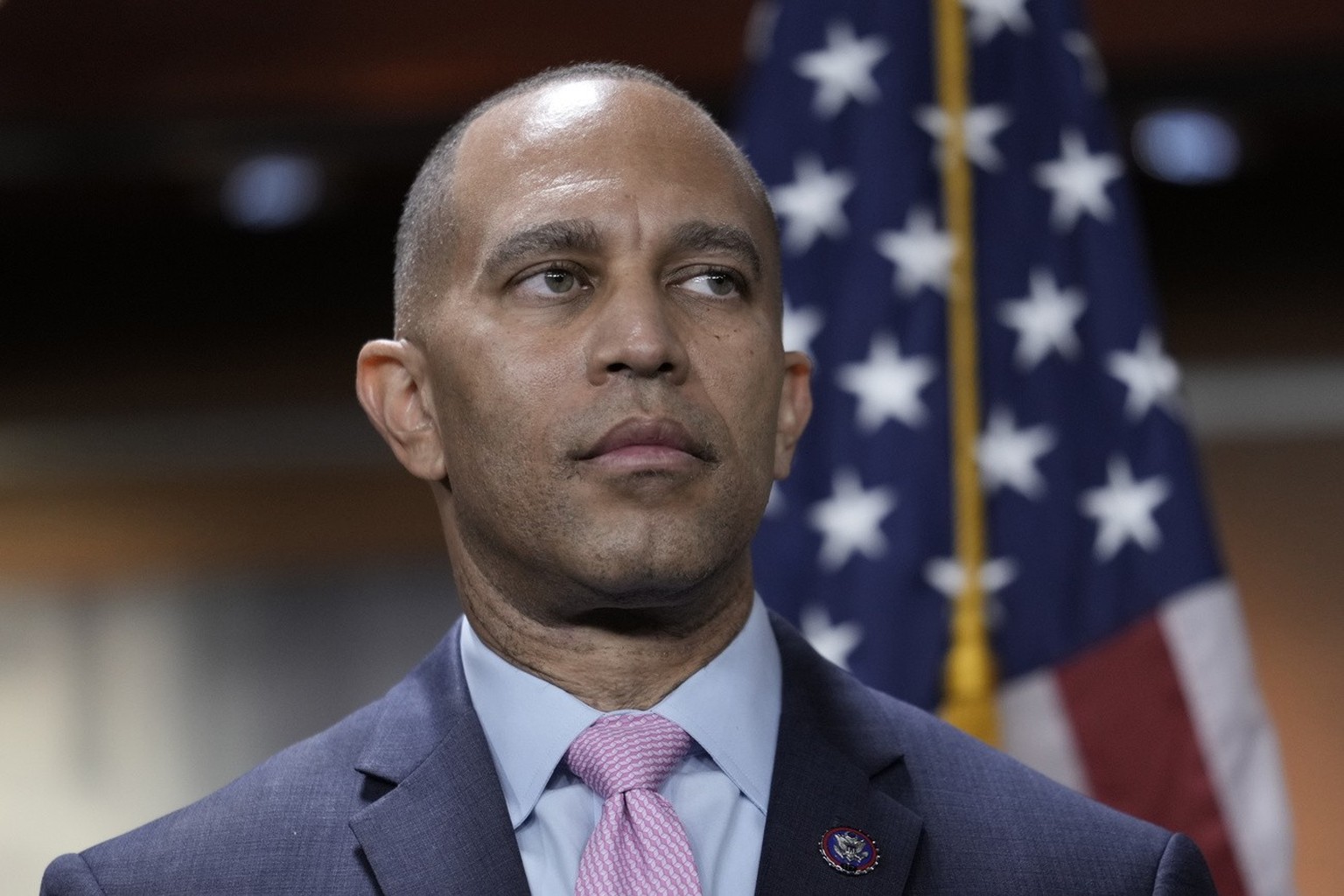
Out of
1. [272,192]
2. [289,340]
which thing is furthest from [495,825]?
[289,340]

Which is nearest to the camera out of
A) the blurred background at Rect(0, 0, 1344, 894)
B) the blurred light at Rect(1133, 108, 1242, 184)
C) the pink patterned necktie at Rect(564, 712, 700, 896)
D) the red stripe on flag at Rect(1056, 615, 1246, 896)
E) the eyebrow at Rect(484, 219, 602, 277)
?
the pink patterned necktie at Rect(564, 712, 700, 896)

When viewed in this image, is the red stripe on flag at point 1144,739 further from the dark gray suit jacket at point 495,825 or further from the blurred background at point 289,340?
the blurred background at point 289,340

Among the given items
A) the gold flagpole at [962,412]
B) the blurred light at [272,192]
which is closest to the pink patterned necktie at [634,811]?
the gold flagpole at [962,412]

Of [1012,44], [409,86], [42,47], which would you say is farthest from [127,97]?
[1012,44]

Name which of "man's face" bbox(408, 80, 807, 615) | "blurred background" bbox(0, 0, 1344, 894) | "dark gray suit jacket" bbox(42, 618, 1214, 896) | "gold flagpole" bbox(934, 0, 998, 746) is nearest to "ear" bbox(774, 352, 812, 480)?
"man's face" bbox(408, 80, 807, 615)

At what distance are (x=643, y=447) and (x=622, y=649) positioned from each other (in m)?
0.23

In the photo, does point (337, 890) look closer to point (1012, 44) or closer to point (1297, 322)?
point (1012, 44)

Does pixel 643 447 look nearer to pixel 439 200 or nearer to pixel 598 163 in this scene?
pixel 598 163

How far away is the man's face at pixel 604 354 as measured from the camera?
1.63 metres

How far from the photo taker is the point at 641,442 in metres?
1.62

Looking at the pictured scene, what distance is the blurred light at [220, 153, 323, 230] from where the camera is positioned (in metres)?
4.80

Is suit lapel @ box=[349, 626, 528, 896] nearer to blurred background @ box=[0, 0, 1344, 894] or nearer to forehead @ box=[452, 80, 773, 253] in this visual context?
forehead @ box=[452, 80, 773, 253]

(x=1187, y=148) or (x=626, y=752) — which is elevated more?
(x=1187, y=148)

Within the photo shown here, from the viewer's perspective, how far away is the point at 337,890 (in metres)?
1.65
